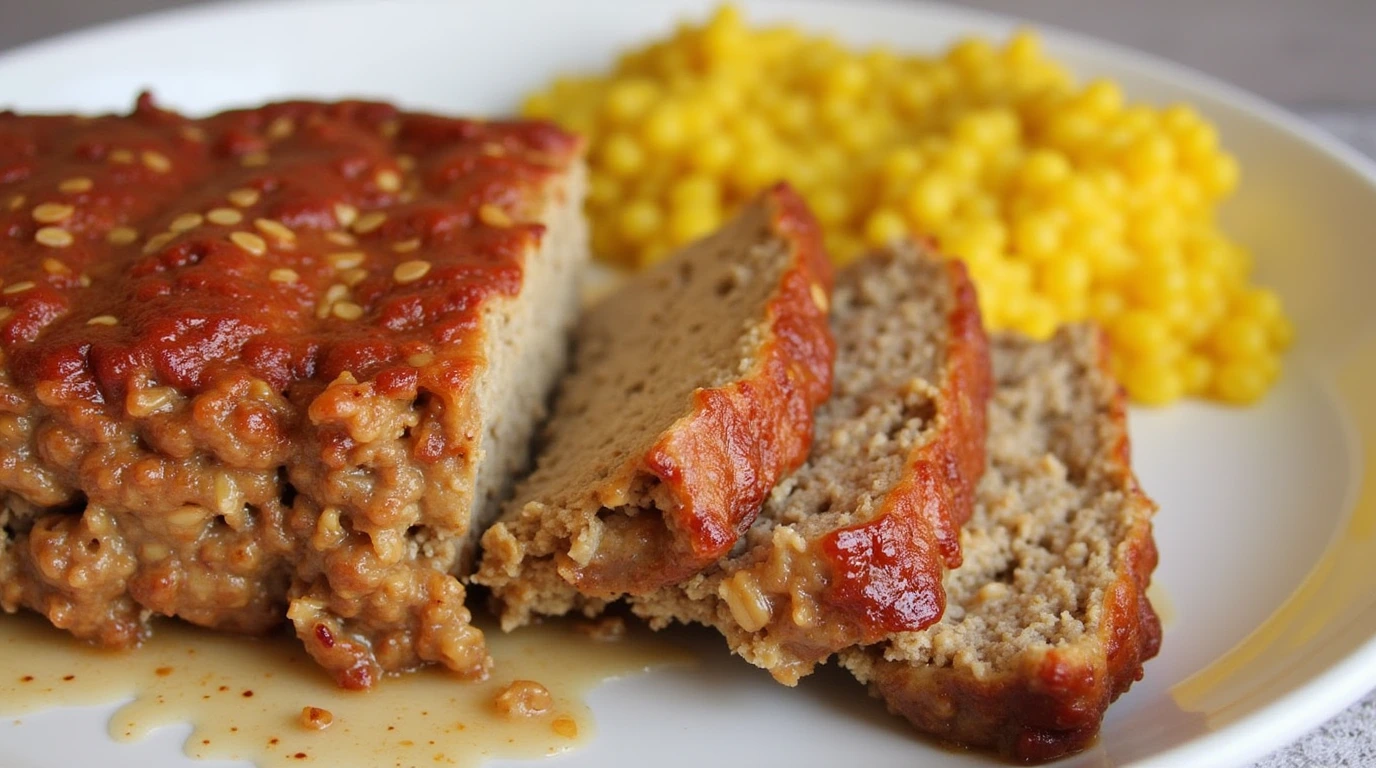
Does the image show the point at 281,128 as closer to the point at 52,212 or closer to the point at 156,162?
the point at 156,162

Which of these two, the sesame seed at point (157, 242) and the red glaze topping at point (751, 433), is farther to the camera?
the sesame seed at point (157, 242)

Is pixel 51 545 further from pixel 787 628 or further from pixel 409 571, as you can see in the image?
pixel 787 628

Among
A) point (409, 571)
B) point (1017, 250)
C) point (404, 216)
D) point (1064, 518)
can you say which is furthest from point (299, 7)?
point (1064, 518)

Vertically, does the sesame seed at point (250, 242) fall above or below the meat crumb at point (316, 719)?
above

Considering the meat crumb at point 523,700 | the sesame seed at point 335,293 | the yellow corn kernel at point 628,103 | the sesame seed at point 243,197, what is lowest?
the meat crumb at point 523,700

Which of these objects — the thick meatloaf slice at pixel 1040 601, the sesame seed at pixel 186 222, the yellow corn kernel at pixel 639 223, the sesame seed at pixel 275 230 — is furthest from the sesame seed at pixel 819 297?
the sesame seed at pixel 186 222

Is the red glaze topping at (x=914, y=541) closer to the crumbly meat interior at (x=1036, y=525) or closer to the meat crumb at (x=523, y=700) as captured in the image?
the crumbly meat interior at (x=1036, y=525)

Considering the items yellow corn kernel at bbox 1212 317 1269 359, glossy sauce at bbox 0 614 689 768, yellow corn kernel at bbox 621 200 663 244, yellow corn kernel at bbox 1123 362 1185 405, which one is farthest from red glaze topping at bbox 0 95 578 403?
yellow corn kernel at bbox 1212 317 1269 359
